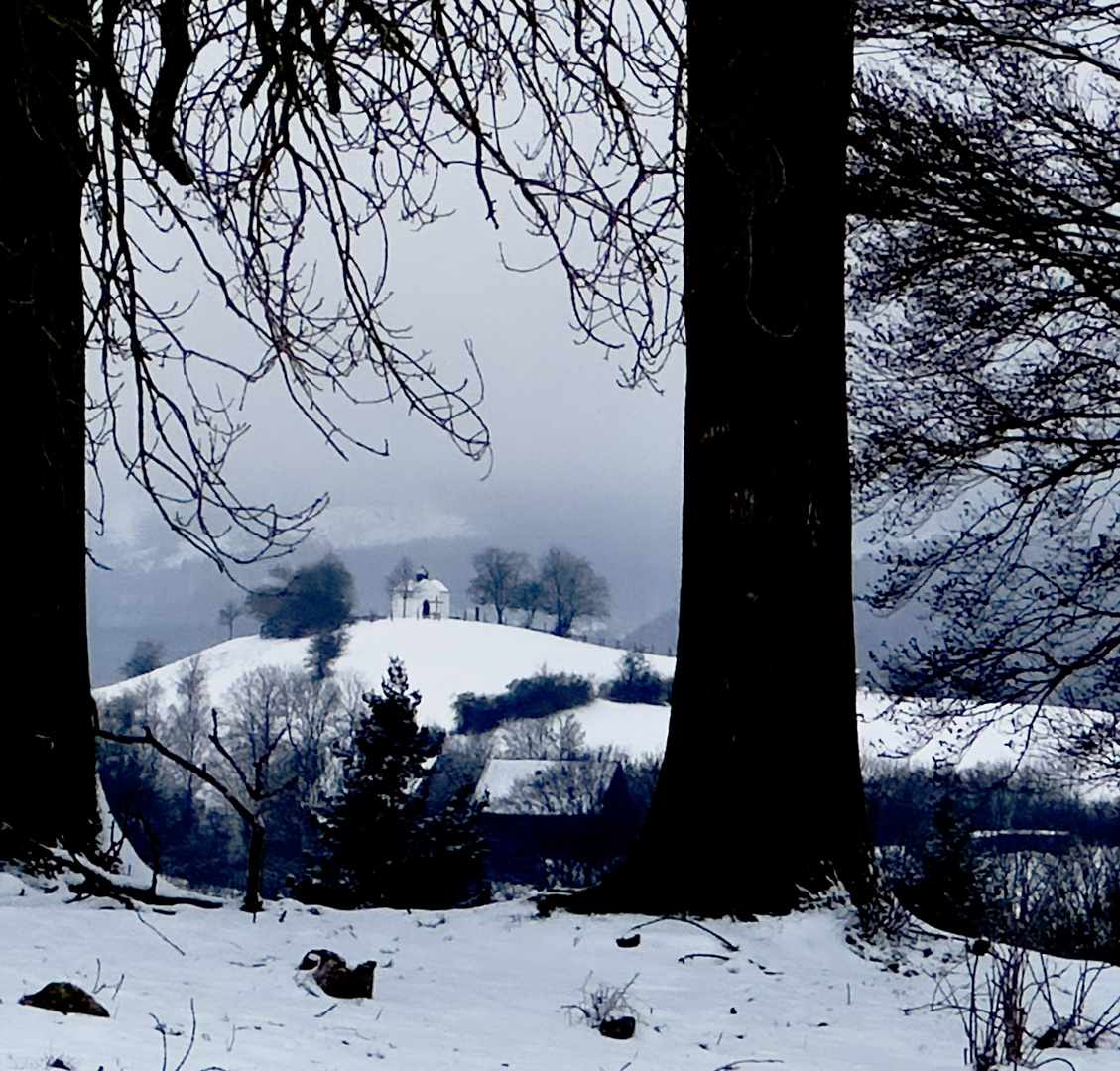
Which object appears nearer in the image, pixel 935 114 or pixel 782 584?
pixel 782 584

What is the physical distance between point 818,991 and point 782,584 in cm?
147

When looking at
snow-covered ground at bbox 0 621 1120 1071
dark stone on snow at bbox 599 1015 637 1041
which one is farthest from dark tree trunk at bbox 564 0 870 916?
dark stone on snow at bbox 599 1015 637 1041

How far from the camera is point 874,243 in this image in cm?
859

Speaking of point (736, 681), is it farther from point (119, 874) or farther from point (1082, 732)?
point (1082, 732)

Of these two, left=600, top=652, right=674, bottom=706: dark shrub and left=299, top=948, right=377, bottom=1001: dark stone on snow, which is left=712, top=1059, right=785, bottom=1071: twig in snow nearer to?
left=299, top=948, right=377, bottom=1001: dark stone on snow

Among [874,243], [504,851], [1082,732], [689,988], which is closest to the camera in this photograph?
[689,988]

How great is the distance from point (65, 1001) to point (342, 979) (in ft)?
2.67

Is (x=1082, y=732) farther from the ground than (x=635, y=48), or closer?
closer

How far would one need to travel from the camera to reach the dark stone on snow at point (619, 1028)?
316 cm

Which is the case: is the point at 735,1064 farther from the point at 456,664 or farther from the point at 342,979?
the point at 456,664

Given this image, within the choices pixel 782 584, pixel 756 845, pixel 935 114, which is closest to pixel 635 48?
pixel 782 584

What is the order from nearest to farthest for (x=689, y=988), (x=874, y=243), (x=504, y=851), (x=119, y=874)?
(x=689, y=988) → (x=119, y=874) → (x=874, y=243) → (x=504, y=851)

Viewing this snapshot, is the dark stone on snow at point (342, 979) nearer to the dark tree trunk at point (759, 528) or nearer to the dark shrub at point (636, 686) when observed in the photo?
the dark tree trunk at point (759, 528)

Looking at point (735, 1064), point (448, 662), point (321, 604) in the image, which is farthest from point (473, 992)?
point (321, 604)
